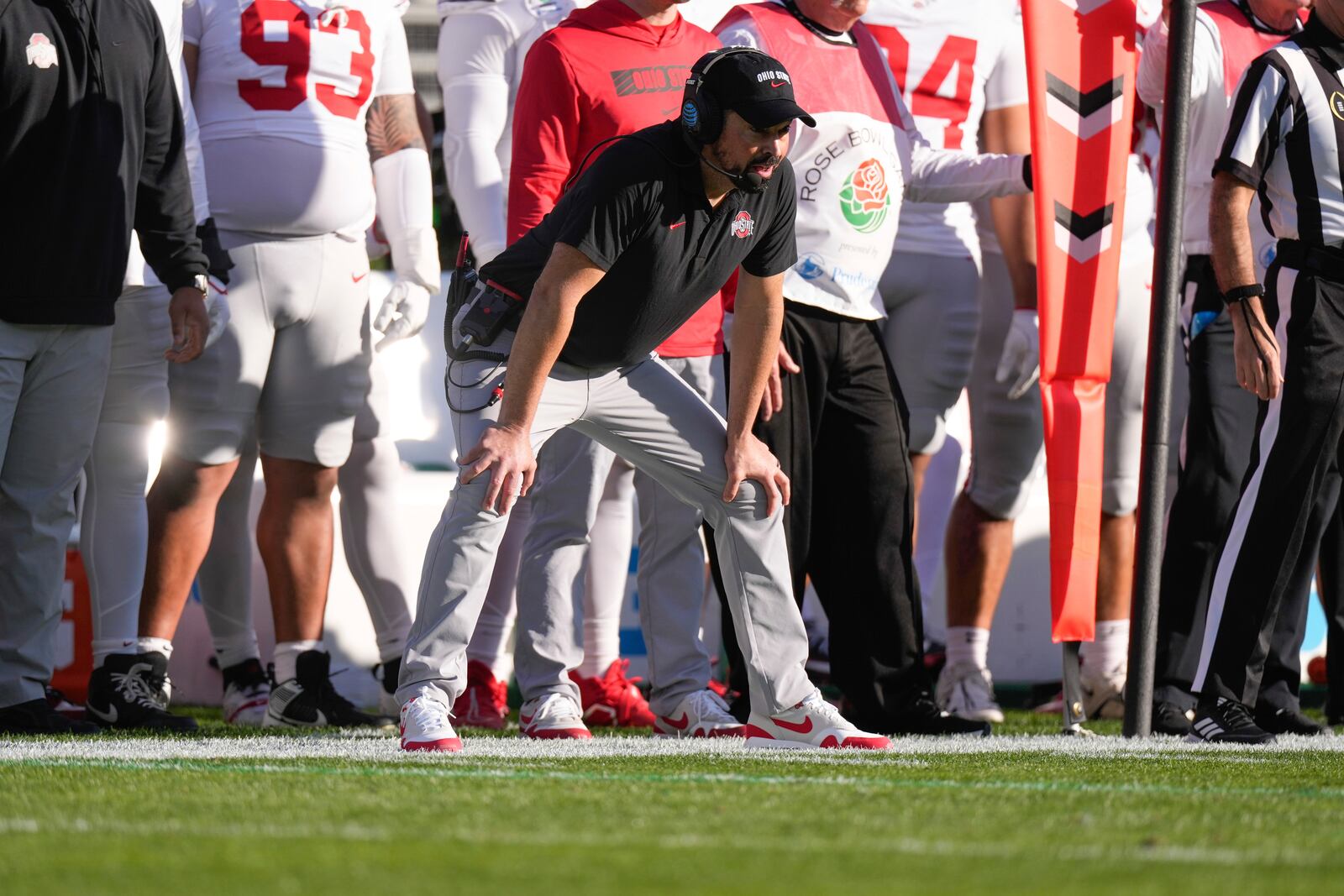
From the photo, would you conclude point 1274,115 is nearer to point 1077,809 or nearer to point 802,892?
point 1077,809

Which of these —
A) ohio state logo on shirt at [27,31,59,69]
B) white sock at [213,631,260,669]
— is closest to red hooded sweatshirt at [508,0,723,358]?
ohio state logo on shirt at [27,31,59,69]

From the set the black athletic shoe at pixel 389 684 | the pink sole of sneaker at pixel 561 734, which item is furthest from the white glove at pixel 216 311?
the pink sole of sneaker at pixel 561 734

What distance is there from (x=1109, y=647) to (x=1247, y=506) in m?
1.44

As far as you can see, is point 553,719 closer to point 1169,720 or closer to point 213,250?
point 213,250

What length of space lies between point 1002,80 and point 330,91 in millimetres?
1922

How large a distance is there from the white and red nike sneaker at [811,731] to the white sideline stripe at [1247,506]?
95 centimetres

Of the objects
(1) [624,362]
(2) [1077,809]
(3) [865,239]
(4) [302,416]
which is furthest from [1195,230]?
(2) [1077,809]

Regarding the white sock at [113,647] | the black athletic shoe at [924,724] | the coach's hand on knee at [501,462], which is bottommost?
the black athletic shoe at [924,724]

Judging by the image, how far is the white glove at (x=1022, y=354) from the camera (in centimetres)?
556

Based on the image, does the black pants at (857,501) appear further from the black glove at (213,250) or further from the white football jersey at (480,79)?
the black glove at (213,250)

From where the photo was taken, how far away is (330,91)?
5.54 m

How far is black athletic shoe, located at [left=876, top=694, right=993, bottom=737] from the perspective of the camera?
5.05 metres

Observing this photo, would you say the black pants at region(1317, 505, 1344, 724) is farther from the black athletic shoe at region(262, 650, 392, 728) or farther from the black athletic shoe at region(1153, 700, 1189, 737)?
the black athletic shoe at region(262, 650, 392, 728)

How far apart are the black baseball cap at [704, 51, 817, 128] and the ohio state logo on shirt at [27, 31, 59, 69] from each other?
5.61ft
